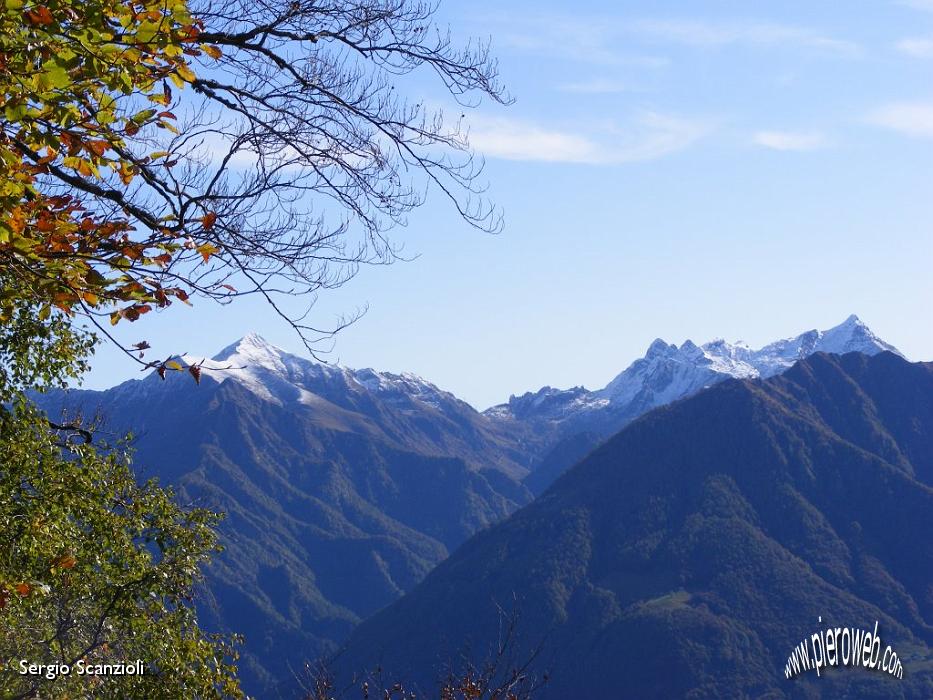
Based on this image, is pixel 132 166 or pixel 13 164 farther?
pixel 132 166

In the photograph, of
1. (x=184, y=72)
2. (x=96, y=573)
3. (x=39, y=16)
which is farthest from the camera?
(x=96, y=573)

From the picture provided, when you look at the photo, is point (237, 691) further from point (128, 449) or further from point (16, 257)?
point (16, 257)

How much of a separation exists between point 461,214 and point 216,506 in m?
10.7

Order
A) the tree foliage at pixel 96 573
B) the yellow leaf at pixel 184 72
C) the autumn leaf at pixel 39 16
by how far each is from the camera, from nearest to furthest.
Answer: the autumn leaf at pixel 39 16, the yellow leaf at pixel 184 72, the tree foliage at pixel 96 573

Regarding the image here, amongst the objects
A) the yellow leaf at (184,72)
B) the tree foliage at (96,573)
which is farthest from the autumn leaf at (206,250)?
the tree foliage at (96,573)

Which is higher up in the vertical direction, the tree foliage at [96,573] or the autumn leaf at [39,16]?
the autumn leaf at [39,16]

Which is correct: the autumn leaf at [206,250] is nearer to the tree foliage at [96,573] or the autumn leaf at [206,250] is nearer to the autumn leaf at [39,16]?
the autumn leaf at [39,16]

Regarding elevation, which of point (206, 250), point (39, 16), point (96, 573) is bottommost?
point (96, 573)

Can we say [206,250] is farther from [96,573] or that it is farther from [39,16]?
[96,573]

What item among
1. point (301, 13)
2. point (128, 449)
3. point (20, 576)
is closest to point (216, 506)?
point (128, 449)

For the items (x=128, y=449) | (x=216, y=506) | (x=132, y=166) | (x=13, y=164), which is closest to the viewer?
(x=13, y=164)

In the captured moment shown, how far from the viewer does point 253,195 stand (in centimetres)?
1359

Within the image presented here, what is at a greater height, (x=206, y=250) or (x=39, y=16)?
(x=39, y=16)

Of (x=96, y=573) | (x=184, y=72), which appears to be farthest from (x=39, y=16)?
(x=96, y=573)
